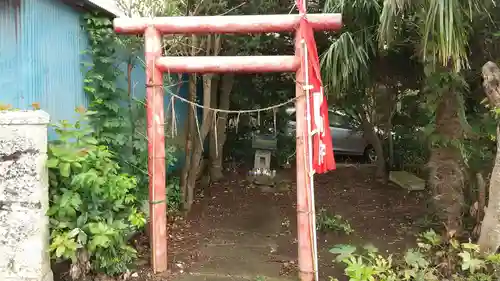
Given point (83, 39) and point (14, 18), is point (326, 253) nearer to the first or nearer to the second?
point (83, 39)

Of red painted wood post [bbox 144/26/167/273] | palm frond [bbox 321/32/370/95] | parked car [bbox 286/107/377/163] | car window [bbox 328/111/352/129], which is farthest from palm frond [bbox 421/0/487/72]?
parked car [bbox 286/107/377/163]

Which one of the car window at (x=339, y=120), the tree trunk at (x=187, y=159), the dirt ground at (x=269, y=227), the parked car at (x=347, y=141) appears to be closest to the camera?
the dirt ground at (x=269, y=227)

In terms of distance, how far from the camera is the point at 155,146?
16.5 ft

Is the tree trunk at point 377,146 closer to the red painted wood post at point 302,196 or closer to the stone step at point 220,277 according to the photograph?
the red painted wood post at point 302,196

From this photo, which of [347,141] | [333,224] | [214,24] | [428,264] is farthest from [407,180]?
[214,24]

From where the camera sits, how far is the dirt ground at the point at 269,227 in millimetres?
→ 5359

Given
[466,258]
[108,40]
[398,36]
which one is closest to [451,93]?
[398,36]

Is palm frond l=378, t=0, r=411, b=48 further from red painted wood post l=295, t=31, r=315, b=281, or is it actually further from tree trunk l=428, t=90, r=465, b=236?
tree trunk l=428, t=90, r=465, b=236

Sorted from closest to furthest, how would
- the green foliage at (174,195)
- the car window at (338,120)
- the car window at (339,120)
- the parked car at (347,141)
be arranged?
the green foliage at (174,195), the car window at (338,120), the car window at (339,120), the parked car at (347,141)

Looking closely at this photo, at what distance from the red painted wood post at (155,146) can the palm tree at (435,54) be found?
2.53 metres

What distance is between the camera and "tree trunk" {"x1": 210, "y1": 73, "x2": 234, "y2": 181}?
882 cm

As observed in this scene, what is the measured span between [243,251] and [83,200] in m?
2.48

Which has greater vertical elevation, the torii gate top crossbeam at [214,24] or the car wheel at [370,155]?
the torii gate top crossbeam at [214,24]

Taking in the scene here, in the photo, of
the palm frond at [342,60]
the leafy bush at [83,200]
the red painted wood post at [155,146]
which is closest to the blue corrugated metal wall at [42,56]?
the leafy bush at [83,200]
